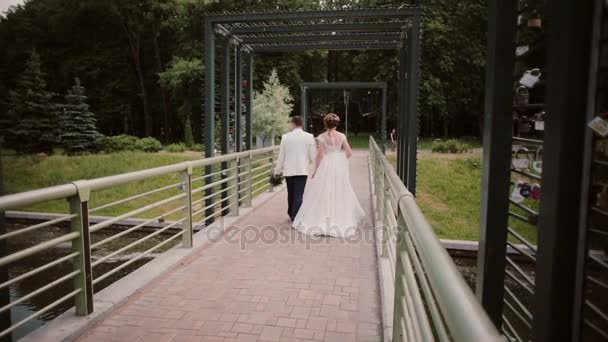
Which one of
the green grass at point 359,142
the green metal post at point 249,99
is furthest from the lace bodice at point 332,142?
the green grass at point 359,142

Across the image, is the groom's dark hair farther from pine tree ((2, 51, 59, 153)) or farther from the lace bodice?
pine tree ((2, 51, 59, 153))

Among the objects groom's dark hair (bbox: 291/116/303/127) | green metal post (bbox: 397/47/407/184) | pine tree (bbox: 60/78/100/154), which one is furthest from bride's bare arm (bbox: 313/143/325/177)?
pine tree (bbox: 60/78/100/154)

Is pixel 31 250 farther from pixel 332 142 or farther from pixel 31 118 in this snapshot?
pixel 31 118

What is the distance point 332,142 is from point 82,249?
456 centimetres

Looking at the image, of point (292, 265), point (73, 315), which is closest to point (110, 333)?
point (73, 315)

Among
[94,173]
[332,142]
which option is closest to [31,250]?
[332,142]

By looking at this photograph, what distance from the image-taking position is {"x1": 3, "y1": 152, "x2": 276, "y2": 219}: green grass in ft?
63.0

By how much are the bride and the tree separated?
28.5 m

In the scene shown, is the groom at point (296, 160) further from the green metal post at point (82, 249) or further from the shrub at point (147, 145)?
the shrub at point (147, 145)

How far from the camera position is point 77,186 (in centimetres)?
361

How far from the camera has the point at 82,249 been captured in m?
3.71

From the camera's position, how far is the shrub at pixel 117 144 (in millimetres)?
29953

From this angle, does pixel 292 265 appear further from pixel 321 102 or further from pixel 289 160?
pixel 321 102

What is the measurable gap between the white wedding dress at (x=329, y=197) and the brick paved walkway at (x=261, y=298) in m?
0.67
